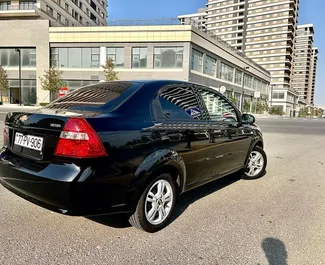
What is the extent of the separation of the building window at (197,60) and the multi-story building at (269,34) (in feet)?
178

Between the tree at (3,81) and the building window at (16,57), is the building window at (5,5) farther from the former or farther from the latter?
the tree at (3,81)

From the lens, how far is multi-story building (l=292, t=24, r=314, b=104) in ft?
430

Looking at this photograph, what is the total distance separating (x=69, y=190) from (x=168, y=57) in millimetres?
34709

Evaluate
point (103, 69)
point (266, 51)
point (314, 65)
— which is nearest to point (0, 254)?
point (103, 69)

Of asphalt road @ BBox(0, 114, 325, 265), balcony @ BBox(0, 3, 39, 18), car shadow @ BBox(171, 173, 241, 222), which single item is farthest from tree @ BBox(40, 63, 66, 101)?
car shadow @ BBox(171, 173, 241, 222)

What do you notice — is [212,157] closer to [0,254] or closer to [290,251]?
[290,251]

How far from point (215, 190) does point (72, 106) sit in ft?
8.77

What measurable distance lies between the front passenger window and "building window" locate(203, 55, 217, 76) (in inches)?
1448

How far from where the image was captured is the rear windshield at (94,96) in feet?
9.95

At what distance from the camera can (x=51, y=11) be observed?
4806 centimetres

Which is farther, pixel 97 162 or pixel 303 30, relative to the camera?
pixel 303 30

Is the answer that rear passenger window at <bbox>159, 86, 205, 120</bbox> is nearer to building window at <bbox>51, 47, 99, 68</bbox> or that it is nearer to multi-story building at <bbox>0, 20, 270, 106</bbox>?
multi-story building at <bbox>0, 20, 270, 106</bbox>

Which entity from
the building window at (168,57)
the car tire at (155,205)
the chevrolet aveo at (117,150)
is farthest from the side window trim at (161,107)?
the building window at (168,57)

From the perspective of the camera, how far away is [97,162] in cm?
245
